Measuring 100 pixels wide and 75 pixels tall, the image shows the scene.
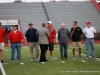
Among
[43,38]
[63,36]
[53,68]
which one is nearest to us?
[53,68]

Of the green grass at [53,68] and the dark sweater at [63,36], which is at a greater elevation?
the dark sweater at [63,36]

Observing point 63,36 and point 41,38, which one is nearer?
point 41,38

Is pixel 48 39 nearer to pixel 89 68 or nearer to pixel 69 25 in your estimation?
pixel 89 68

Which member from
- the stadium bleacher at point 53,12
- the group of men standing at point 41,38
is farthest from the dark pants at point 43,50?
the stadium bleacher at point 53,12

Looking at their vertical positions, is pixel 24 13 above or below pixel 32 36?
above

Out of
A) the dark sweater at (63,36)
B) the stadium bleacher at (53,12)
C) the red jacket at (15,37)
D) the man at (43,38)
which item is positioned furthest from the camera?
the stadium bleacher at (53,12)

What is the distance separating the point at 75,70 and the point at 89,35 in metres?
4.38

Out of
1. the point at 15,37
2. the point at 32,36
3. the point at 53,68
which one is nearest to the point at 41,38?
the point at 32,36

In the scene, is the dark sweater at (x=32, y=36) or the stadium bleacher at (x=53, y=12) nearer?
the dark sweater at (x=32, y=36)

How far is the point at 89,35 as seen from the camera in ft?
56.3

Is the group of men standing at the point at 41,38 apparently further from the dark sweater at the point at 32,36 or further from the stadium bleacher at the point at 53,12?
the stadium bleacher at the point at 53,12

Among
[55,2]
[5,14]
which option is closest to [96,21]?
[55,2]

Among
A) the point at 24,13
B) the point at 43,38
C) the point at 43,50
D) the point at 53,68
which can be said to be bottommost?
the point at 53,68

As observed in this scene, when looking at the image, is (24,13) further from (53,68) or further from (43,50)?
(53,68)
